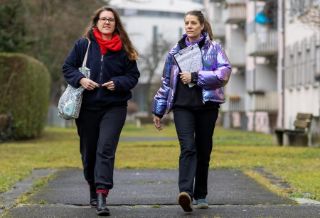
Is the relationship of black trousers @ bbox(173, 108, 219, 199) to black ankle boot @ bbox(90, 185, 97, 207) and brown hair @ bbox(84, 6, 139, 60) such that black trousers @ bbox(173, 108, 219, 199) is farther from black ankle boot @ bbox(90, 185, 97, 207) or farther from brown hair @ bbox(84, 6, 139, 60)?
black ankle boot @ bbox(90, 185, 97, 207)

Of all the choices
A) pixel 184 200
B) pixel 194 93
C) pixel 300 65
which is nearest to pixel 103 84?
pixel 194 93

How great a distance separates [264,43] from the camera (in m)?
51.1

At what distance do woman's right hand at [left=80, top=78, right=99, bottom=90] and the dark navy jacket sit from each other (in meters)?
0.06

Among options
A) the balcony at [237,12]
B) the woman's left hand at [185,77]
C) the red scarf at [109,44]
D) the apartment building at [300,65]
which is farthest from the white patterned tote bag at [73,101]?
the balcony at [237,12]

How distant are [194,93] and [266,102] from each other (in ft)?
138

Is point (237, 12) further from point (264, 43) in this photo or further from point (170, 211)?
point (170, 211)

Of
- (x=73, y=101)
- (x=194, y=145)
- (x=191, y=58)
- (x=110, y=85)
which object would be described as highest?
(x=191, y=58)

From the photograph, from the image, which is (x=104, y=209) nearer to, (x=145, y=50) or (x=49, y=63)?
(x=49, y=63)

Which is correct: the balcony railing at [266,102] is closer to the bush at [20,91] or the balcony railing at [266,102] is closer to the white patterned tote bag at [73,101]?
the bush at [20,91]

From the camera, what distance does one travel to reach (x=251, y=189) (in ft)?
37.2

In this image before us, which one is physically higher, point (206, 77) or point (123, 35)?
point (123, 35)

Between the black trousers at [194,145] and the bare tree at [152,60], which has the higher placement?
the bare tree at [152,60]

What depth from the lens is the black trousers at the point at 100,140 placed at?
28.8ft

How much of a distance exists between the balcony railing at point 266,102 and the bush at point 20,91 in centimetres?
2208
